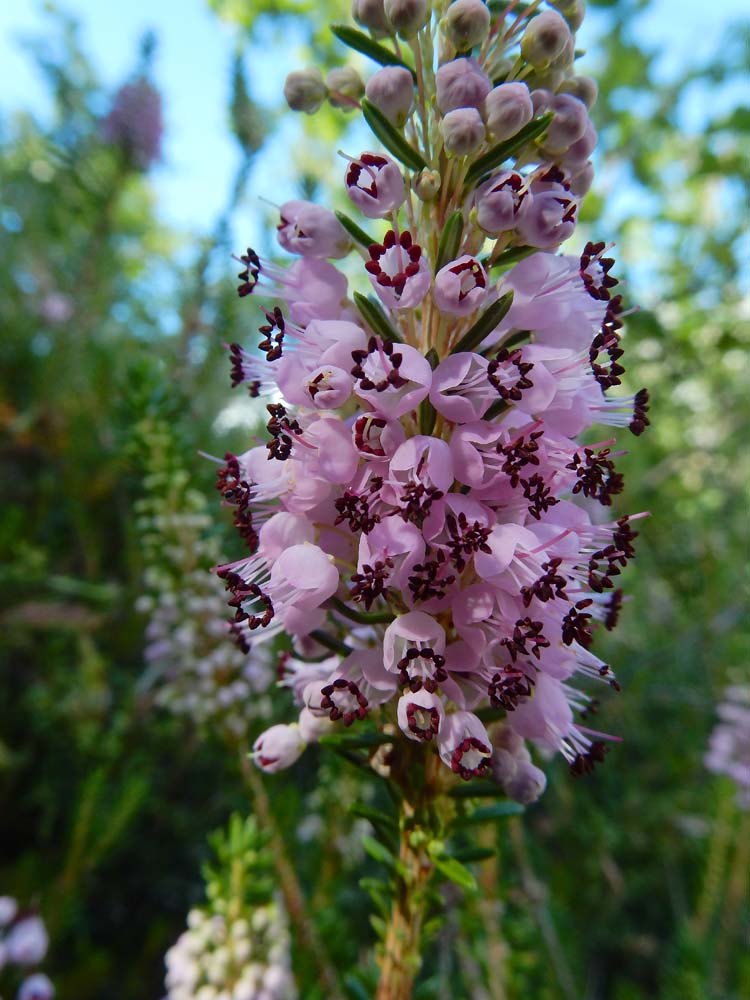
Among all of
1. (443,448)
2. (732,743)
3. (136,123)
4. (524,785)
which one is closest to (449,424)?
(443,448)

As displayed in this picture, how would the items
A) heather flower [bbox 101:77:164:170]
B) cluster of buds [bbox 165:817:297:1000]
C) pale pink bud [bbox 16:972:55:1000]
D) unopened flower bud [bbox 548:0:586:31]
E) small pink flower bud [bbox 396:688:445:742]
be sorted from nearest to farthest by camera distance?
small pink flower bud [bbox 396:688:445:742] < unopened flower bud [bbox 548:0:586:31] < cluster of buds [bbox 165:817:297:1000] < pale pink bud [bbox 16:972:55:1000] < heather flower [bbox 101:77:164:170]

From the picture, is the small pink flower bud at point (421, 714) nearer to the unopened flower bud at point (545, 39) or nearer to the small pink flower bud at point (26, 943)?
the unopened flower bud at point (545, 39)

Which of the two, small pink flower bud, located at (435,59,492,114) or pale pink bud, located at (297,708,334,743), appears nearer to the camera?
small pink flower bud, located at (435,59,492,114)

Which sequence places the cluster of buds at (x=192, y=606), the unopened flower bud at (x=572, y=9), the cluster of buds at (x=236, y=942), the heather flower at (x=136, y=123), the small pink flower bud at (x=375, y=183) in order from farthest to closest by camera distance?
the heather flower at (x=136, y=123)
the cluster of buds at (x=192, y=606)
the cluster of buds at (x=236, y=942)
the unopened flower bud at (x=572, y=9)
the small pink flower bud at (x=375, y=183)

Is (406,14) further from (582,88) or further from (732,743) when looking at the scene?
(732,743)

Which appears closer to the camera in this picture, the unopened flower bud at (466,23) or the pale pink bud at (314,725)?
the unopened flower bud at (466,23)

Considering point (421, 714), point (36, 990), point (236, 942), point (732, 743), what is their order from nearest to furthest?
point (421, 714)
point (236, 942)
point (36, 990)
point (732, 743)

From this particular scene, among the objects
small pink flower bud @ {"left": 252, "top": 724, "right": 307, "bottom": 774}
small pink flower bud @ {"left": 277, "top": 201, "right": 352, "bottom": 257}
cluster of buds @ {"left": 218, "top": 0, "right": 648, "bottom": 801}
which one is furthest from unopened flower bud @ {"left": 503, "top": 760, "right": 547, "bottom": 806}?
small pink flower bud @ {"left": 277, "top": 201, "right": 352, "bottom": 257}

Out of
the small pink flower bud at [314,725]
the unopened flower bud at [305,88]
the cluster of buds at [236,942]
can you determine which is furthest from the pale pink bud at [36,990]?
the unopened flower bud at [305,88]

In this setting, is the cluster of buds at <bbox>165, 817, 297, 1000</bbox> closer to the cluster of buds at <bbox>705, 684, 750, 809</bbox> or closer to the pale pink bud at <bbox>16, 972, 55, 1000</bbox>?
the pale pink bud at <bbox>16, 972, 55, 1000</bbox>
